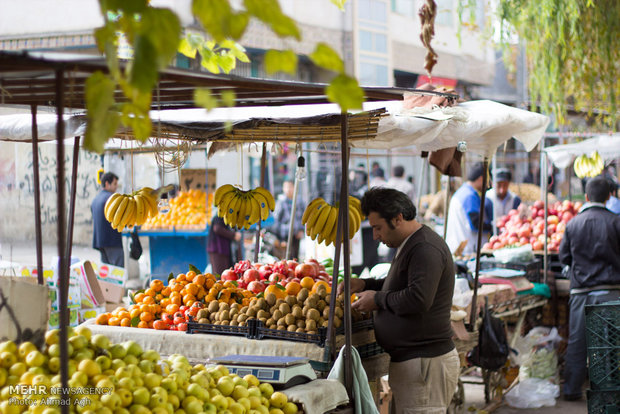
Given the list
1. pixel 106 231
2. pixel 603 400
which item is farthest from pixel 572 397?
pixel 106 231

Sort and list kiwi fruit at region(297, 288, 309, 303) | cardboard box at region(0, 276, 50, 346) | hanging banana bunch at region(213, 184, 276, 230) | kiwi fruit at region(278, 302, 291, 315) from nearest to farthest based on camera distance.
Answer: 1. cardboard box at region(0, 276, 50, 346)
2. kiwi fruit at region(278, 302, 291, 315)
3. kiwi fruit at region(297, 288, 309, 303)
4. hanging banana bunch at region(213, 184, 276, 230)

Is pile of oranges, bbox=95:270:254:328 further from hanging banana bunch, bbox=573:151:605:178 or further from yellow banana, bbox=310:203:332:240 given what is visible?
hanging banana bunch, bbox=573:151:605:178

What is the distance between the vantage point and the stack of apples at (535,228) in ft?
29.0

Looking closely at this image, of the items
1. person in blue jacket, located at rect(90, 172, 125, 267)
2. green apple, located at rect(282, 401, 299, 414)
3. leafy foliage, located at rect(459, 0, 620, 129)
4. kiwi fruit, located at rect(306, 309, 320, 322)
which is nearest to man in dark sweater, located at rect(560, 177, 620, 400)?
leafy foliage, located at rect(459, 0, 620, 129)

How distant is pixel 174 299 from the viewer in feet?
16.6

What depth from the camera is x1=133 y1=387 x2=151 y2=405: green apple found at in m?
3.06

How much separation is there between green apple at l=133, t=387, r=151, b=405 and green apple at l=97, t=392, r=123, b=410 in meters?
0.09

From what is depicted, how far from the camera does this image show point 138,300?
5262 millimetres

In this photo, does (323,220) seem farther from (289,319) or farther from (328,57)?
(328,57)

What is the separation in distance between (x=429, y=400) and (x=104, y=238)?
21.8 feet

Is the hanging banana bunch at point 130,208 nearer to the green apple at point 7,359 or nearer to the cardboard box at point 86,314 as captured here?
the cardboard box at point 86,314

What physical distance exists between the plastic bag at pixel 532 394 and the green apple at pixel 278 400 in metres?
4.02

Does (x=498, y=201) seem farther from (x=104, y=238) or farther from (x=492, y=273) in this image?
(x=104, y=238)

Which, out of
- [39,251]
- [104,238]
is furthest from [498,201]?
[39,251]
